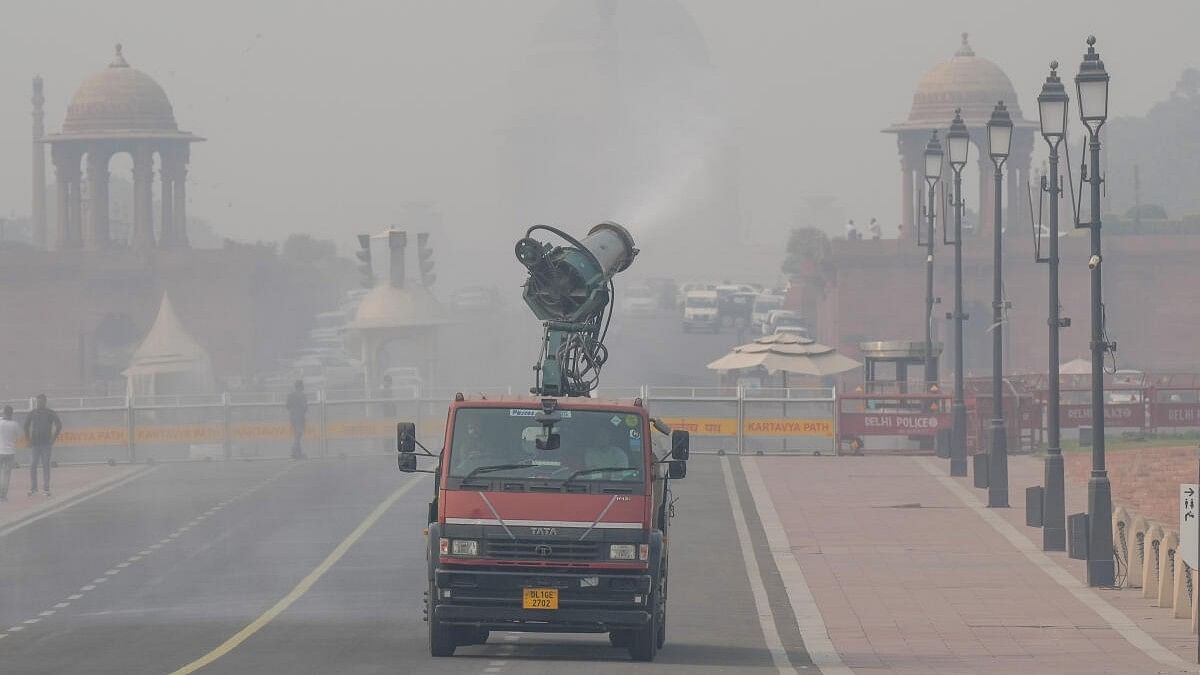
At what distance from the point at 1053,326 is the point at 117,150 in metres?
92.9

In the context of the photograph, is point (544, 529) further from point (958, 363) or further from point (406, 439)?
point (958, 363)

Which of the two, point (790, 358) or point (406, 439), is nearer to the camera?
point (406, 439)

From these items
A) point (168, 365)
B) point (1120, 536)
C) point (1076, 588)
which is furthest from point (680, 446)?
point (168, 365)

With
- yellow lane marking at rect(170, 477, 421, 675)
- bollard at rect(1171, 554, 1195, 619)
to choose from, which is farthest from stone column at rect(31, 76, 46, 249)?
bollard at rect(1171, 554, 1195, 619)

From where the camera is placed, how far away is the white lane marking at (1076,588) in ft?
72.3

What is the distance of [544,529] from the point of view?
19391 millimetres

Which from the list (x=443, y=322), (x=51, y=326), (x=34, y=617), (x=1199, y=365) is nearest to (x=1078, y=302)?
(x=1199, y=365)

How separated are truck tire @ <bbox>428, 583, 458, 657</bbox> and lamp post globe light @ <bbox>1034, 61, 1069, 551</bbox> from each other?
12.9 meters

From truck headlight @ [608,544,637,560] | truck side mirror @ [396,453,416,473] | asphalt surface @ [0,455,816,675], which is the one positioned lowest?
asphalt surface @ [0,455,816,675]

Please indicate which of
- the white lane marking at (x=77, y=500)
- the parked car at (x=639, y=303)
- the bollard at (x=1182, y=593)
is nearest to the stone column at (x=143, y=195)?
the parked car at (x=639, y=303)

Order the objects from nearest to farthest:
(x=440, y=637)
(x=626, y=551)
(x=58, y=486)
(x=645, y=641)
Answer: (x=626, y=551)
(x=645, y=641)
(x=440, y=637)
(x=58, y=486)

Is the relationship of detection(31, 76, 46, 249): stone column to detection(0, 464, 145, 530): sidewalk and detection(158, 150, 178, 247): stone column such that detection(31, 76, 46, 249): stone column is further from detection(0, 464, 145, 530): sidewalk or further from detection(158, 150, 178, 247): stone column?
detection(0, 464, 145, 530): sidewalk

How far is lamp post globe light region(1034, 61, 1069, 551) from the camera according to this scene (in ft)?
100

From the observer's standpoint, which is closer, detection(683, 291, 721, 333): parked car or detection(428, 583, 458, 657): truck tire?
detection(428, 583, 458, 657): truck tire
